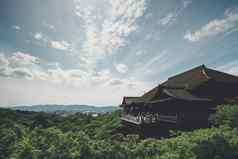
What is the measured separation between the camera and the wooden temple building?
51.3 feet

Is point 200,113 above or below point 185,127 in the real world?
above

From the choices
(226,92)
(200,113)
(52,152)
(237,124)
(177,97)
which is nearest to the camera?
(52,152)

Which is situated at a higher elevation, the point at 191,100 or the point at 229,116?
the point at 191,100

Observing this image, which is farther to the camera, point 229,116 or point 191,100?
point 191,100

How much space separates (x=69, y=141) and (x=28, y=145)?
166cm

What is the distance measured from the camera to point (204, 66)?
885 inches

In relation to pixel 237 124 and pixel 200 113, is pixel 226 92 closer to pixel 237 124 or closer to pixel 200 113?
pixel 200 113

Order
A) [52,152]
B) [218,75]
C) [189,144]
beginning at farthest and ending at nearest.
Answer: [218,75] < [189,144] < [52,152]

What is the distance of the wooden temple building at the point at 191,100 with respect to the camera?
15.6 meters

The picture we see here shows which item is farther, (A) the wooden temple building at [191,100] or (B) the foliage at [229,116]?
(A) the wooden temple building at [191,100]

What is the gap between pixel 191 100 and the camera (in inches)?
593

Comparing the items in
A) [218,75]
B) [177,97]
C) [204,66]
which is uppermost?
[204,66]

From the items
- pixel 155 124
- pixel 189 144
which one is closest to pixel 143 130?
pixel 155 124

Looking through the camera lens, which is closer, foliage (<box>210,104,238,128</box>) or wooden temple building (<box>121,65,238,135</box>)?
foliage (<box>210,104,238,128</box>)
